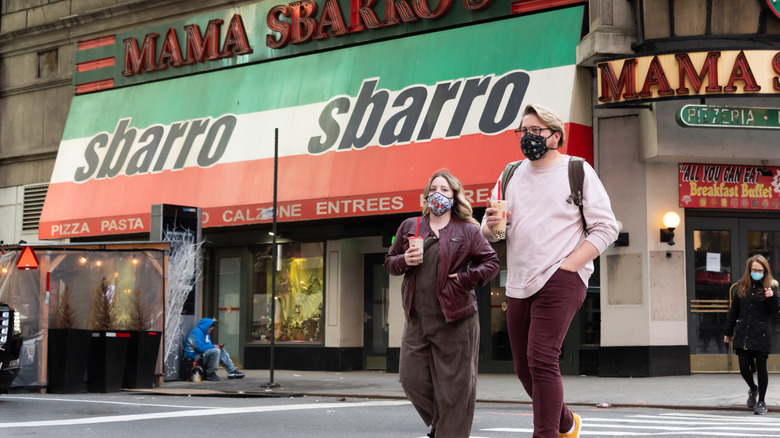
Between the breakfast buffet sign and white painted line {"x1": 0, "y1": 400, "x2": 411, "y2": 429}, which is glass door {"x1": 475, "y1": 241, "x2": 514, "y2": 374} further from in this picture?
white painted line {"x1": 0, "y1": 400, "x2": 411, "y2": 429}

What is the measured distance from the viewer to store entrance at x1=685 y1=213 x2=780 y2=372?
60.1 ft

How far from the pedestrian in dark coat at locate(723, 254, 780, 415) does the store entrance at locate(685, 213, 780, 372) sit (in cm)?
548

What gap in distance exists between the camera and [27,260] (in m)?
15.7

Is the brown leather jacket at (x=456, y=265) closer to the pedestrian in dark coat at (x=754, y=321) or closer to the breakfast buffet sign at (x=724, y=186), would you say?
the pedestrian in dark coat at (x=754, y=321)

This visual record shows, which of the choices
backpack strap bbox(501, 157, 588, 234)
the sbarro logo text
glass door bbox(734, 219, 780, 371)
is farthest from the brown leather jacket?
glass door bbox(734, 219, 780, 371)

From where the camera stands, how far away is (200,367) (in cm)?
1842

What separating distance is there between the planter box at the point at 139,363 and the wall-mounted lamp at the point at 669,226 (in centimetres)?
913

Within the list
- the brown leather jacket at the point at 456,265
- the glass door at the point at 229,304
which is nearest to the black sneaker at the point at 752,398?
the brown leather jacket at the point at 456,265

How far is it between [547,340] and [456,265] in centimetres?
141

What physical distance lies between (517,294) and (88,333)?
11.3 metres

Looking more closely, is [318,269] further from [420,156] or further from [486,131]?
[486,131]

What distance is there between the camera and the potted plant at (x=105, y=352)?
15742 millimetres

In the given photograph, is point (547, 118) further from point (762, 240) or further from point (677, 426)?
point (762, 240)

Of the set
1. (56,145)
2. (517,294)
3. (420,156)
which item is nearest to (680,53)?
(420,156)
